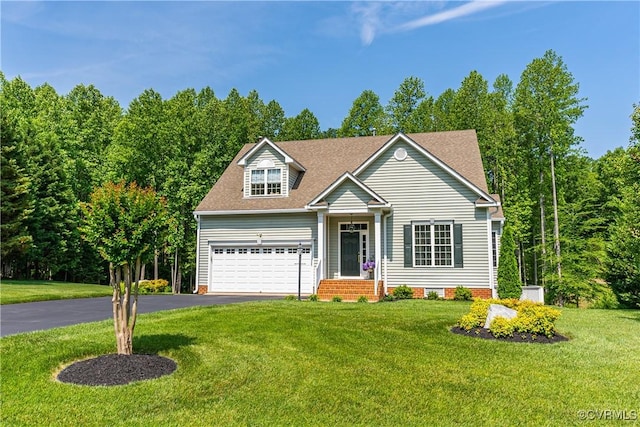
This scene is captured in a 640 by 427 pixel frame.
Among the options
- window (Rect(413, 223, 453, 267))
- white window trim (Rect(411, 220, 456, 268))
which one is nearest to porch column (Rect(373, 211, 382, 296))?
white window trim (Rect(411, 220, 456, 268))

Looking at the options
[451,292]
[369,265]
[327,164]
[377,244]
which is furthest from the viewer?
[327,164]

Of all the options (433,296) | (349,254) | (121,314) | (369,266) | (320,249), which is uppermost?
(320,249)

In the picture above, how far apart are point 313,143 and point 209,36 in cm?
1164

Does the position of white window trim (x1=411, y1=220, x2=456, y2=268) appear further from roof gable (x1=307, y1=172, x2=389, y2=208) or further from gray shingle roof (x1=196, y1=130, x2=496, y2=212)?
gray shingle roof (x1=196, y1=130, x2=496, y2=212)

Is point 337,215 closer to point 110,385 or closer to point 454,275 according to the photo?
point 454,275

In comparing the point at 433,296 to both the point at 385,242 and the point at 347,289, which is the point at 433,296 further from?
the point at 347,289

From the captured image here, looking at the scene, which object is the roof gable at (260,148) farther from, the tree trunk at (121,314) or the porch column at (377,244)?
the tree trunk at (121,314)

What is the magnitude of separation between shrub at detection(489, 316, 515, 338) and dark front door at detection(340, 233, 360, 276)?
34.7 ft

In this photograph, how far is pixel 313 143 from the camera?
80.2 ft

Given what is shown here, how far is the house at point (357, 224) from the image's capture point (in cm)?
1812

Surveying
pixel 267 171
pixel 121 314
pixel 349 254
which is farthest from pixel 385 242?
pixel 121 314

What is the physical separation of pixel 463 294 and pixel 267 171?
10.3 meters

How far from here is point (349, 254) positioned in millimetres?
19516

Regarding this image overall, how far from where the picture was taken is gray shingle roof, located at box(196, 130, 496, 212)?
20.3 metres
